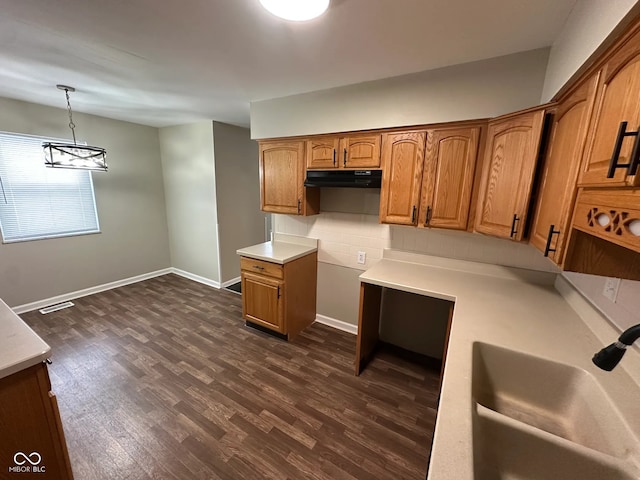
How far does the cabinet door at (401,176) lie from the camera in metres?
2.00

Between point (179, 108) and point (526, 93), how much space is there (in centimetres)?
337

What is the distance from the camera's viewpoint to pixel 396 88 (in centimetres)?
206

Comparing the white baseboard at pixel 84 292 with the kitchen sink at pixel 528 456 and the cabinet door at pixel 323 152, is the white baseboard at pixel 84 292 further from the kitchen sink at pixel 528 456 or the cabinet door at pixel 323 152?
the kitchen sink at pixel 528 456

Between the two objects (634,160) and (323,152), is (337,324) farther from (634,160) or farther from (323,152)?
(634,160)

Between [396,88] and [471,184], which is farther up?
[396,88]

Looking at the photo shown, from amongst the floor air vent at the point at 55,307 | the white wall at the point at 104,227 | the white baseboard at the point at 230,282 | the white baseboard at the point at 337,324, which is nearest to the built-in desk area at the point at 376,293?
the white baseboard at the point at 337,324

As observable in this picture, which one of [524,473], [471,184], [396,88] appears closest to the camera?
[524,473]

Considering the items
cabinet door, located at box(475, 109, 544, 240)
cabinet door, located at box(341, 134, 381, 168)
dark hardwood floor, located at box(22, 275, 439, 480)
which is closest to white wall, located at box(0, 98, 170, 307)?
dark hardwood floor, located at box(22, 275, 439, 480)

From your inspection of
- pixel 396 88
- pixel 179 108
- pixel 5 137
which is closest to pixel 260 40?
pixel 396 88

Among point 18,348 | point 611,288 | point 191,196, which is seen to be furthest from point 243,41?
point 191,196

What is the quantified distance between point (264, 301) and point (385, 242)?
142 centimetres

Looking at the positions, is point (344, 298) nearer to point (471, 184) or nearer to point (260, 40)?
point (471, 184)

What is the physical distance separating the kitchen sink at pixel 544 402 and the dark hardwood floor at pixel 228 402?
30.6 inches

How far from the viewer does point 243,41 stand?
1.59m
